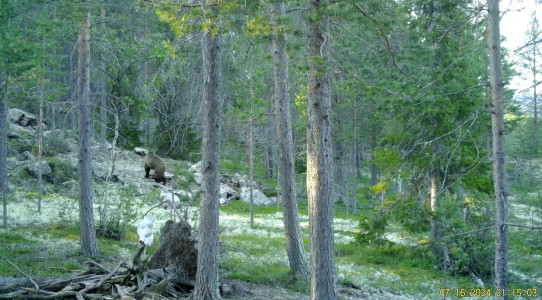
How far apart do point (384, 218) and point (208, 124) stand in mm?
10245

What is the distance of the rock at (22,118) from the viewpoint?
34.2 meters

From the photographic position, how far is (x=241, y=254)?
1498 centimetres

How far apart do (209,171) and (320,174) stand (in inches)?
77.2

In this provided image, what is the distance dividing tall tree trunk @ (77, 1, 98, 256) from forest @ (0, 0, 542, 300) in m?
0.04

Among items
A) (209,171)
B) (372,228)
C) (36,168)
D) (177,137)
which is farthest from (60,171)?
(209,171)

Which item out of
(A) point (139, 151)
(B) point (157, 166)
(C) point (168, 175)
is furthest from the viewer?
(A) point (139, 151)

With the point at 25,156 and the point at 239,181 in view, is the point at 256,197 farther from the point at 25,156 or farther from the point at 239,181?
the point at 25,156

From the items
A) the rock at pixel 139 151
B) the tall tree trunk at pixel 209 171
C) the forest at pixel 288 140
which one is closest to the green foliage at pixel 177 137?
the forest at pixel 288 140

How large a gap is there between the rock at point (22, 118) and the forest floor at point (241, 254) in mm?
11220

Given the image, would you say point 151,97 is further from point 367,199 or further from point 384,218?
point 367,199

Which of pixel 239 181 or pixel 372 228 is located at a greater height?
pixel 239 181

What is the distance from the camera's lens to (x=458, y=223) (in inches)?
458

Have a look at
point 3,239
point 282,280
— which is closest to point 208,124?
point 282,280
